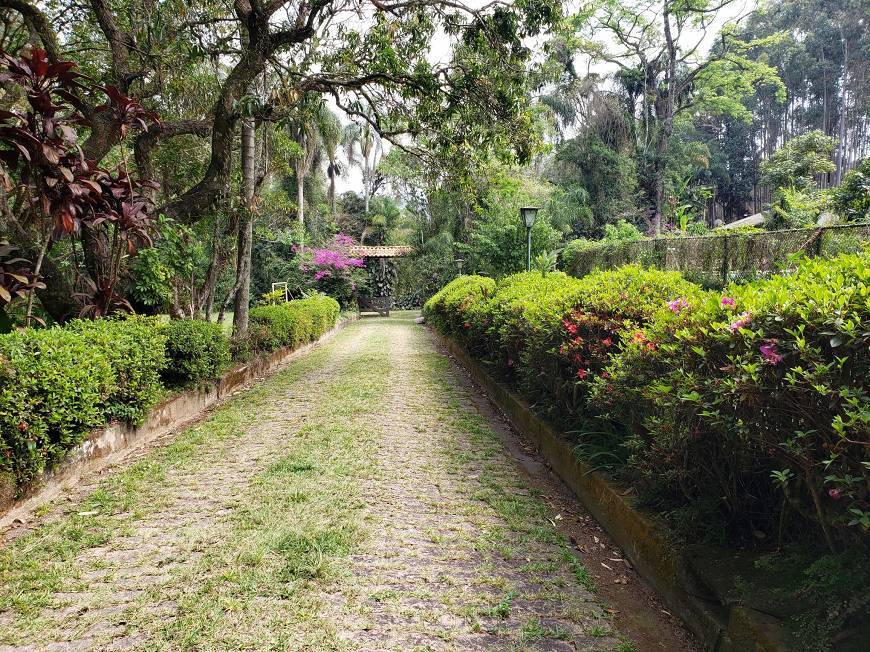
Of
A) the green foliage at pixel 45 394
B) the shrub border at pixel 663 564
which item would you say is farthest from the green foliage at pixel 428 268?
the green foliage at pixel 45 394

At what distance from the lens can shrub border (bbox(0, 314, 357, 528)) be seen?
294 cm

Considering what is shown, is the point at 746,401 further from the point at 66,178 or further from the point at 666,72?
the point at 666,72

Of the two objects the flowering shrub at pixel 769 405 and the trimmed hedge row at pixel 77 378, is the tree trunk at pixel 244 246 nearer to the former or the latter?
the trimmed hedge row at pixel 77 378

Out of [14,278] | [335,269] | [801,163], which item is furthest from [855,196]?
[14,278]

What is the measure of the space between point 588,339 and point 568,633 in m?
2.04

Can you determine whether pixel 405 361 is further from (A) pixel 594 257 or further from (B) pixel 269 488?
(A) pixel 594 257

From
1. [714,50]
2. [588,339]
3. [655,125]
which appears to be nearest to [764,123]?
[714,50]

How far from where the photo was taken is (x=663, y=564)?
222 cm

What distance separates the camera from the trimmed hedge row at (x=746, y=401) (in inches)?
60.2

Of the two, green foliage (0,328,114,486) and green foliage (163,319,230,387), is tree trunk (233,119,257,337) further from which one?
green foliage (0,328,114,486)

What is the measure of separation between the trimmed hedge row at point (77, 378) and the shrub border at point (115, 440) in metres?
0.11

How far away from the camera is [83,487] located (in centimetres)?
338

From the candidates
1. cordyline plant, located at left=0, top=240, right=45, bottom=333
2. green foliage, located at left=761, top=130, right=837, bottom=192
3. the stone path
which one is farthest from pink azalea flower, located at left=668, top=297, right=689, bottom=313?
green foliage, located at left=761, top=130, right=837, bottom=192

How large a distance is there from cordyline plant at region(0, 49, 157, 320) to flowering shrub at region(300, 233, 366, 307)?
1392 cm
